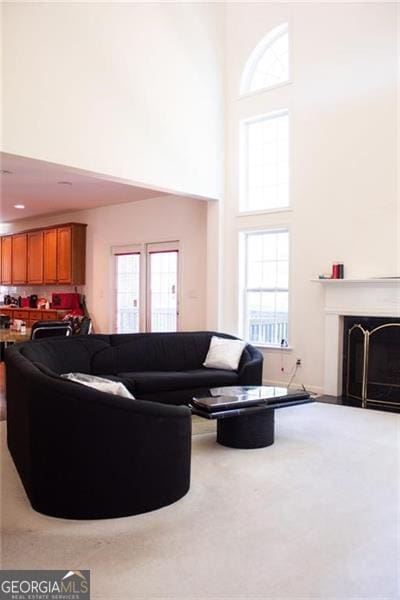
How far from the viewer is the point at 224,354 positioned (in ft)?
18.4

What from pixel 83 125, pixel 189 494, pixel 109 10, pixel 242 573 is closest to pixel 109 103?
pixel 83 125

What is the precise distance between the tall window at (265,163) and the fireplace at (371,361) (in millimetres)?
1919

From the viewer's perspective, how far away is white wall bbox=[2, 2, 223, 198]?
454 cm

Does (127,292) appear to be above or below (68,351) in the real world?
above

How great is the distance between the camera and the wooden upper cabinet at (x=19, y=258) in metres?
10.5

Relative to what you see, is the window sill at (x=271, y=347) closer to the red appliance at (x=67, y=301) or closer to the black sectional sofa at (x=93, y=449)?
the black sectional sofa at (x=93, y=449)

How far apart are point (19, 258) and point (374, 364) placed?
7.83 metres

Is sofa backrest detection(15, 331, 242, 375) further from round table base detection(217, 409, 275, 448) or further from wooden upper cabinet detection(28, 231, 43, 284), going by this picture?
wooden upper cabinet detection(28, 231, 43, 284)

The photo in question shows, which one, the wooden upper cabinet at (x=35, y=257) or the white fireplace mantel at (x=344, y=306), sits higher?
the wooden upper cabinet at (x=35, y=257)

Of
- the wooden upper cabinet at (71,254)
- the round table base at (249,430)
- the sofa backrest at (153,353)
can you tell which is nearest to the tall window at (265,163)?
the sofa backrest at (153,353)

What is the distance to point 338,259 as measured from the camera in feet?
19.8

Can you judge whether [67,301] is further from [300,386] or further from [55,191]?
[300,386]

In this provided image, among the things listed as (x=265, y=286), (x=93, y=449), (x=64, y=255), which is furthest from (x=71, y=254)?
(x=93, y=449)

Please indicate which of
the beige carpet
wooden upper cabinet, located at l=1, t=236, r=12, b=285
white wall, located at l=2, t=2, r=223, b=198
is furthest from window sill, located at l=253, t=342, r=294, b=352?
wooden upper cabinet, located at l=1, t=236, r=12, b=285
